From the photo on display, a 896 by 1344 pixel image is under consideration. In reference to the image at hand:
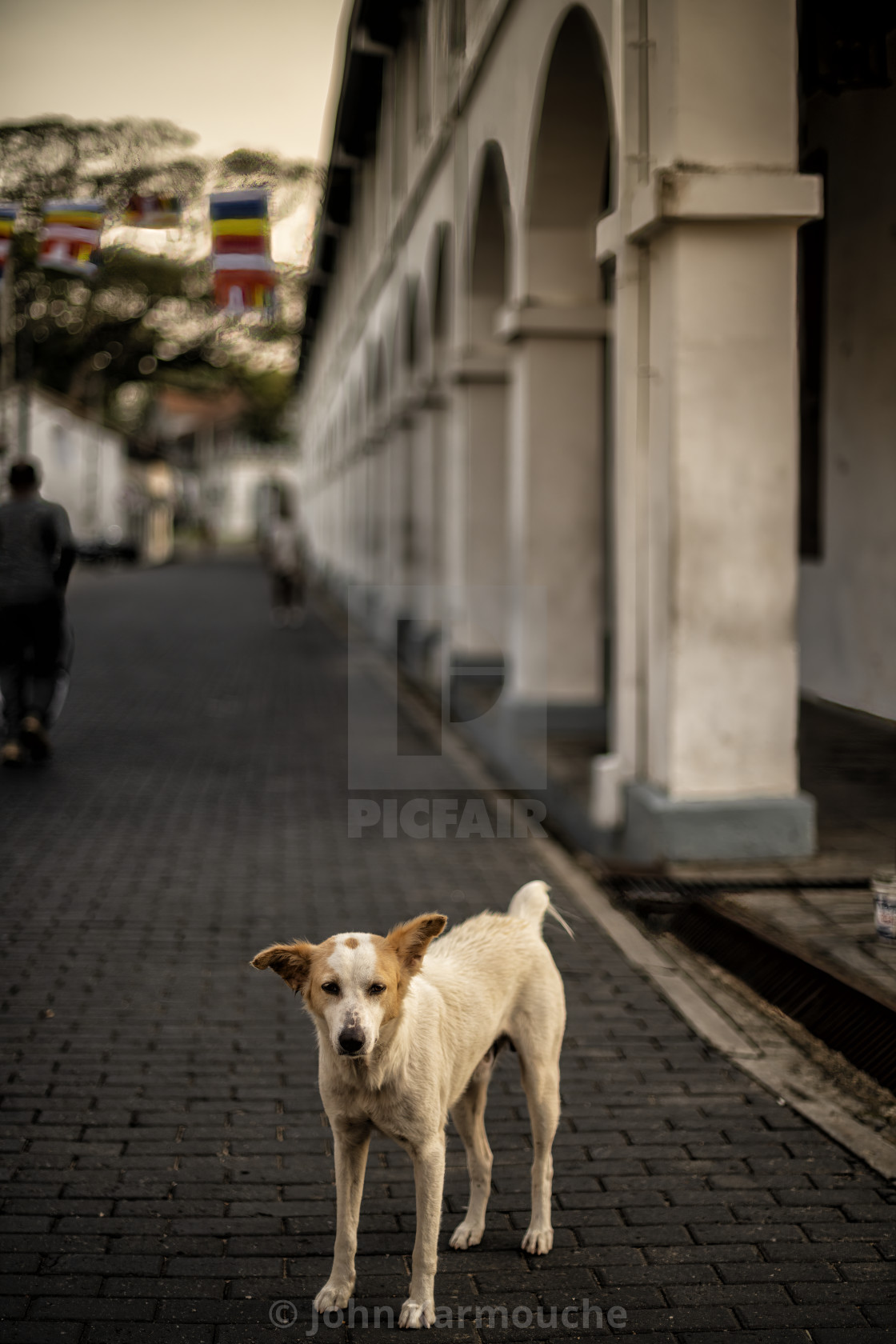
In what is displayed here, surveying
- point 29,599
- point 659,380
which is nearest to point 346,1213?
point 659,380

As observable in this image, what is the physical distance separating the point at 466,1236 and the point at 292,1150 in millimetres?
835

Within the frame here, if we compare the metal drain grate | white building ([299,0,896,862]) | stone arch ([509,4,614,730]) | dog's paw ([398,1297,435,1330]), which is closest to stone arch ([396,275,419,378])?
white building ([299,0,896,862])

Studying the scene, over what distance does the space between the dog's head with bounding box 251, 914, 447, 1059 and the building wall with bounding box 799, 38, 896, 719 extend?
8.67 m

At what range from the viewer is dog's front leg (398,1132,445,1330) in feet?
11.3

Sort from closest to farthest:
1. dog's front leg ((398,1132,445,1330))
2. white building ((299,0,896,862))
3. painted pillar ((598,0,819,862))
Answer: dog's front leg ((398,1132,445,1330)) → painted pillar ((598,0,819,862)) → white building ((299,0,896,862))

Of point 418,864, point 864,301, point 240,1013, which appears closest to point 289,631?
point 864,301

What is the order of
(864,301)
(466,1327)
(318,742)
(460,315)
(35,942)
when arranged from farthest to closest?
1. (460,315)
2. (318,742)
3. (864,301)
4. (35,942)
5. (466,1327)

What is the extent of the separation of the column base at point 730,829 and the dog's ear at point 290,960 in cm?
482

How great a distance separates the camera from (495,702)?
44.7 feet

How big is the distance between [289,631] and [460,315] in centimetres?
1259

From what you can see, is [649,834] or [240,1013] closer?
[240,1013]

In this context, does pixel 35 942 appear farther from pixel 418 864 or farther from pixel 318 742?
pixel 318 742
